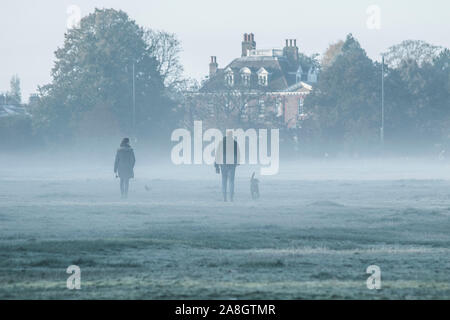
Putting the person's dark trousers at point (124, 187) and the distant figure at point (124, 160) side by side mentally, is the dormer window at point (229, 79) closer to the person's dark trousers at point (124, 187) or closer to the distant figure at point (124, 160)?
the person's dark trousers at point (124, 187)

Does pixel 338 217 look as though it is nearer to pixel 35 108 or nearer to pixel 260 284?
pixel 260 284

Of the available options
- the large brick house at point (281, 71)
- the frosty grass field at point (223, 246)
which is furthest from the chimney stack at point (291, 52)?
the frosty grass field at point (223, 246)

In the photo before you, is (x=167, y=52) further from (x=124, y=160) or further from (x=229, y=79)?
(x=124, y=160)

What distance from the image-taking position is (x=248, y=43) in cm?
12600

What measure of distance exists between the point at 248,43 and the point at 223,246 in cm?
10895

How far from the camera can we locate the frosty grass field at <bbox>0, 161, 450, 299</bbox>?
1243 cm

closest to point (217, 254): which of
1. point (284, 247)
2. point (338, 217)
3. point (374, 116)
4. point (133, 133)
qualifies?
point (284, 247)

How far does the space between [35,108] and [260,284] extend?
74.3 metres

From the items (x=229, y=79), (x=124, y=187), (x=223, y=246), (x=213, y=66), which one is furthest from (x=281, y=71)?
(x=223, y=246)

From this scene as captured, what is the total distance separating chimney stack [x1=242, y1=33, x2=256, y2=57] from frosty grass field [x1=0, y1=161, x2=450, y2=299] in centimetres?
9100

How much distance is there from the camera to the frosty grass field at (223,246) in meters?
12.4

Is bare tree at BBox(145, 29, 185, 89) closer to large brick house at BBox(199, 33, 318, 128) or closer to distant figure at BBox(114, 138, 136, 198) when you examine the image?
large brick house at BBox(199, 33, 318, 128)
